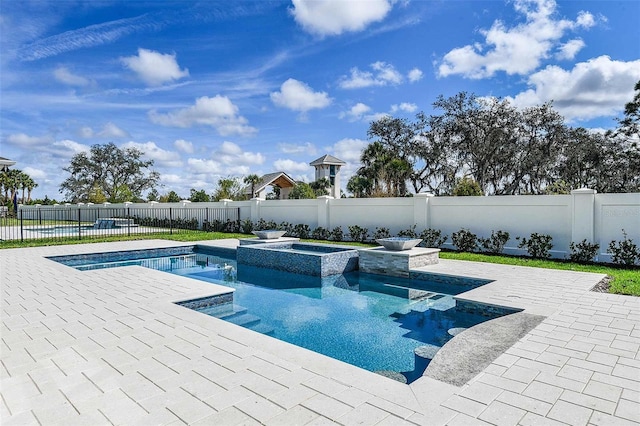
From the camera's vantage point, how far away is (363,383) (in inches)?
116

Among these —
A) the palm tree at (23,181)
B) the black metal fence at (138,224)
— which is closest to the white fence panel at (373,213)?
the black metal fence at (138,224)

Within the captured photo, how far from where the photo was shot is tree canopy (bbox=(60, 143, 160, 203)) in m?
41.0

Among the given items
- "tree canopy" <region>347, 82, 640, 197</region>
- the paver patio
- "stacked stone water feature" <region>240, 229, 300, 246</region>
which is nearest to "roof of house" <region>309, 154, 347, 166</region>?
"tree canopy" <region>347, 82, 640, 197</region>

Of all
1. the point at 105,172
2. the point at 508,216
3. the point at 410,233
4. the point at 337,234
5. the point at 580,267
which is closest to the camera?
the point at 580,267

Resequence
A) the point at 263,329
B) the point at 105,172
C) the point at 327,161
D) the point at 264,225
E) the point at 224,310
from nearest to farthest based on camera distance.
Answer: the point at 263,329 < the point at 224,310 < the point at 264,225 < the point at 327,161 < the point at 105,172

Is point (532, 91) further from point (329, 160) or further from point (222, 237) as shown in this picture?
point (222, 237)

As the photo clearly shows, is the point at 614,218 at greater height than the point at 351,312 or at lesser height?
greater

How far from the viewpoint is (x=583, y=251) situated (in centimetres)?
914

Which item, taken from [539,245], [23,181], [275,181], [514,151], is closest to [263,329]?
[539,245]

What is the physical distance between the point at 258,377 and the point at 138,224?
23168mm

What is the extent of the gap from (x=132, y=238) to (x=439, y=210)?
40.6 feet

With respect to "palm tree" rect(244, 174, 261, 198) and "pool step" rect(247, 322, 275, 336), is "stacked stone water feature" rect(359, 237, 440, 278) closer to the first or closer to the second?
"pool step" rect(247, 322, 275, 336)

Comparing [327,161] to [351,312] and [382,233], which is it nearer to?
[382,233]

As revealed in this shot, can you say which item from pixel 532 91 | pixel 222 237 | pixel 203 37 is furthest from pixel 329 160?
pixel 203 37
